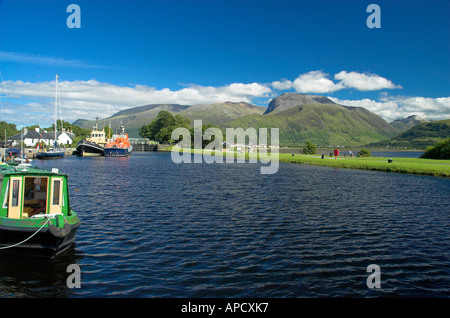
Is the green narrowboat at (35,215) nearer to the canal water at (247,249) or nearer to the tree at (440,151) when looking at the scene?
the canal water at (247,249)

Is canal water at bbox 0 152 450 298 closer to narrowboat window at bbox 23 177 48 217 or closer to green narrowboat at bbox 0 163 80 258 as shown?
green narrowboat at bbox 0 163 80 258

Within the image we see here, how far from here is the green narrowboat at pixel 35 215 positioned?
738 inches

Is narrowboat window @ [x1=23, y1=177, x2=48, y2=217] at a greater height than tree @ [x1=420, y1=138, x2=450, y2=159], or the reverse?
tree @ [x1=420, y1=138, x2=450, y2=159]

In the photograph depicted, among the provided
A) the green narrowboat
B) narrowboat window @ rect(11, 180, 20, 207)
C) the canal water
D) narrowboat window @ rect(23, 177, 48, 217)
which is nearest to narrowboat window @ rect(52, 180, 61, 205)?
the green narrowboat

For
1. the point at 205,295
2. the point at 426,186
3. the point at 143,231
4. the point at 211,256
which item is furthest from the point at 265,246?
the point at 426,186

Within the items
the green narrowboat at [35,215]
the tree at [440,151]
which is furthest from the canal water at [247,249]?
the tree at [440,151]

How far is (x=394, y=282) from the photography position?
1717 cm

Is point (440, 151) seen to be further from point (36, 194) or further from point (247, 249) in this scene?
point (36, 194)

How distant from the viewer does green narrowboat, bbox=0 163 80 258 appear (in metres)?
18.7

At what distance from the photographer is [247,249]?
71.0ft

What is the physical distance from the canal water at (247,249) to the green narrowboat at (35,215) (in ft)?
2.86

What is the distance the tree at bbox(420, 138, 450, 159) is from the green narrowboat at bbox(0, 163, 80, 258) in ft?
351

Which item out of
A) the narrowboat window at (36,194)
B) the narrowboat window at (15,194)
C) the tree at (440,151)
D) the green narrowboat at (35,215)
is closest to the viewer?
the green narrowboat at (35,215)

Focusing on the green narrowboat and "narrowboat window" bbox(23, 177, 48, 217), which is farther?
"narrowboat window" bbox(23, 177, 48, 217)
